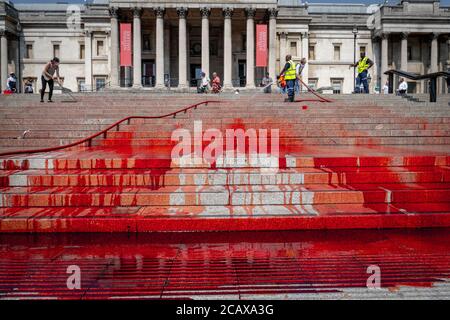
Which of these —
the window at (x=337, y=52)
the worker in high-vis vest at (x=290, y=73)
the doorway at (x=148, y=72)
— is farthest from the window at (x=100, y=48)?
the worker in high-vis vest at (x=290, y=73)

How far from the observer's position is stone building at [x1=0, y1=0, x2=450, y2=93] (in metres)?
40.8

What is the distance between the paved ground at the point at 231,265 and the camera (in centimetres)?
323

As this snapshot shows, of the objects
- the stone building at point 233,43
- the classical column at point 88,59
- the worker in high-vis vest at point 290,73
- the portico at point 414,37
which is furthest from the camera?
the portico at point 414,37

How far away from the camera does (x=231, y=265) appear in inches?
155

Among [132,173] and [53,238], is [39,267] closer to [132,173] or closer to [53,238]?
[53,238]

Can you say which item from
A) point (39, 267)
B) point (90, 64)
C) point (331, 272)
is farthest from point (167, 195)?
point (90, 64)

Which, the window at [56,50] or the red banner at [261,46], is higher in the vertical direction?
the window at [56,50]

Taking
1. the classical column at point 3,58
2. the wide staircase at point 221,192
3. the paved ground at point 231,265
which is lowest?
the paved ground at point 231,265

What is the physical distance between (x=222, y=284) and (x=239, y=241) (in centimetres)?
140

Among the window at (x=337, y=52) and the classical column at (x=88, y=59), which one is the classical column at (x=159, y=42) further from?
the window at (x=337, y=52)

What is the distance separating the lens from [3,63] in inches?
1709

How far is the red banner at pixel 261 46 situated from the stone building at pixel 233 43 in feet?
14.4

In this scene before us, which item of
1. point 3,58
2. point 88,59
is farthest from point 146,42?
point 3,58

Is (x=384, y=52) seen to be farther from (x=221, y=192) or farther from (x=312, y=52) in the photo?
(x=221, y=192)
